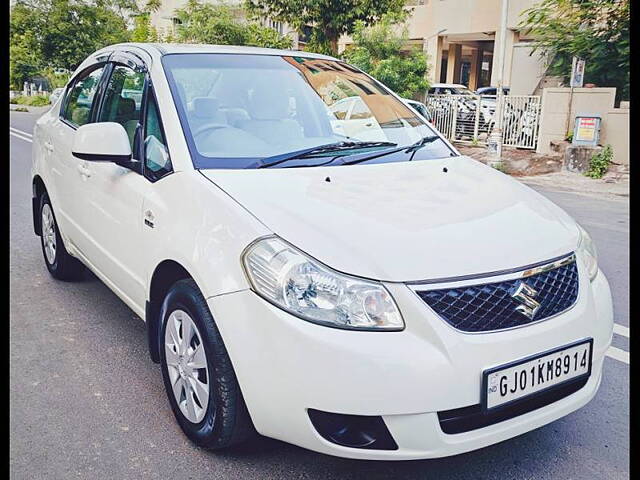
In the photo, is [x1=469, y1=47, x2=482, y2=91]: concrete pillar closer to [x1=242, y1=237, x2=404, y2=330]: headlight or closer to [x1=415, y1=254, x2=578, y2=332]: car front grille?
[x1=415, y1=254, x2=578, y2=332]: car front grille

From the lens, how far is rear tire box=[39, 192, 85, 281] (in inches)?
180

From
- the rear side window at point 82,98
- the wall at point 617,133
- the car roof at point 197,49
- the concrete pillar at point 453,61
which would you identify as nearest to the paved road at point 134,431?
the rear side window at point 82,98

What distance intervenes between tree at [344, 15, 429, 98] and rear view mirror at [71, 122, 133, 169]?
14.3m

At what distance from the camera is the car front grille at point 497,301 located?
212cm

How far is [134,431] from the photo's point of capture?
9.22 feet

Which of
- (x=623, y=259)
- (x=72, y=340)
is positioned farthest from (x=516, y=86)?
(x=72, y=340)

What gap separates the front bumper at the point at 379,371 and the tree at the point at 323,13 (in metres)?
14.7

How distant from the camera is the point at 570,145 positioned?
12.7 metres

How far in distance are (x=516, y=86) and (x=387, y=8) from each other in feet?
18.1

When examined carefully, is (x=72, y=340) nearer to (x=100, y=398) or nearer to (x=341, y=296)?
(x=100, y=398)

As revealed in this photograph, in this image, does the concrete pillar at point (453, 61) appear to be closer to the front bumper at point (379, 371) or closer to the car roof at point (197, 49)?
the car roof at point (197, 49)

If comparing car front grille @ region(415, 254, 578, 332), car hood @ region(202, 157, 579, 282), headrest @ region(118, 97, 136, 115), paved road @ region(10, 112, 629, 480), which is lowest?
paved road @ region(10, 112, 629, 480)

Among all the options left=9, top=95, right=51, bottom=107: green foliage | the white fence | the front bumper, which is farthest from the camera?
left=9, top=95, right=51, bottom=107: green foliage

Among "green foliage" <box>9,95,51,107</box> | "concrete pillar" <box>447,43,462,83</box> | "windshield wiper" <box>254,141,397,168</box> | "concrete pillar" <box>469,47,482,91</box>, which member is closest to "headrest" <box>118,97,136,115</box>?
"windshield wiper" <box>254,141,397,168</box>
